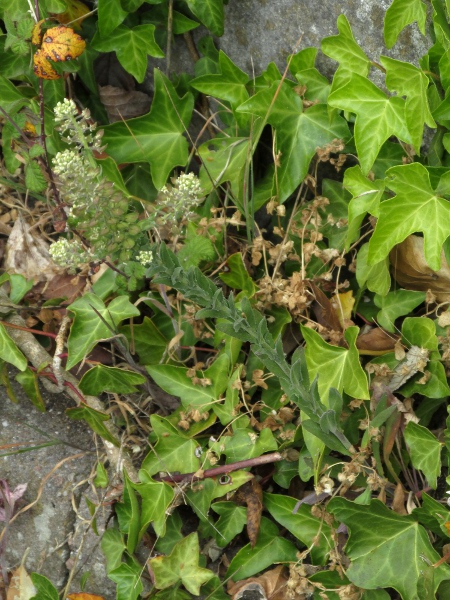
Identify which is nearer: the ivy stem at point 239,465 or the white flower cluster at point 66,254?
the white flower cluster at point 66,254

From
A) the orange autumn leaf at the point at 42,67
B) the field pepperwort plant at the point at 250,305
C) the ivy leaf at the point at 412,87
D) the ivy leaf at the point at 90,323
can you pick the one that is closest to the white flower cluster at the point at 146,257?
the field pepperwort plant at the point at 250,305

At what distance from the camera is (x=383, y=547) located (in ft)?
5.18

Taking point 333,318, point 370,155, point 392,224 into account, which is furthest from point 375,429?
point 370,155

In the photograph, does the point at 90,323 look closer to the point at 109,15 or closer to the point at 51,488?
the point at 51,488

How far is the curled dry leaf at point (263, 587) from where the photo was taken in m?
1.69

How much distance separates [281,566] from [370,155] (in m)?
0.93

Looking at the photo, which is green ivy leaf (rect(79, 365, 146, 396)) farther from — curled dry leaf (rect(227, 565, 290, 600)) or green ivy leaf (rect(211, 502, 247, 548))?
curled dry leaf (rect(227, 565, 290, 600))

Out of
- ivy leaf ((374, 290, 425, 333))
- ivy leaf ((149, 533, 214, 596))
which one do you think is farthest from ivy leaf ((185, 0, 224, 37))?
ivy leaf ((149, 533, 214, 596))

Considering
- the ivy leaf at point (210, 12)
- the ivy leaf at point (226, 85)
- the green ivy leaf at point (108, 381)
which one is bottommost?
the green ivy leaf at point (108, 381)

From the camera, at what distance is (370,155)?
5.38ft

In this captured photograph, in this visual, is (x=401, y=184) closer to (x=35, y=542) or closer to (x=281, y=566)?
(x=281, y=566)

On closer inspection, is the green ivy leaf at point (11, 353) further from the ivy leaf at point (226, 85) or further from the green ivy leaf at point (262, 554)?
the ivy leaf at point (226, 85)

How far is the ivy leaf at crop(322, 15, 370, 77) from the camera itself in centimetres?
167

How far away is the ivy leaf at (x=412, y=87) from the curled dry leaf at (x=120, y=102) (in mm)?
865
